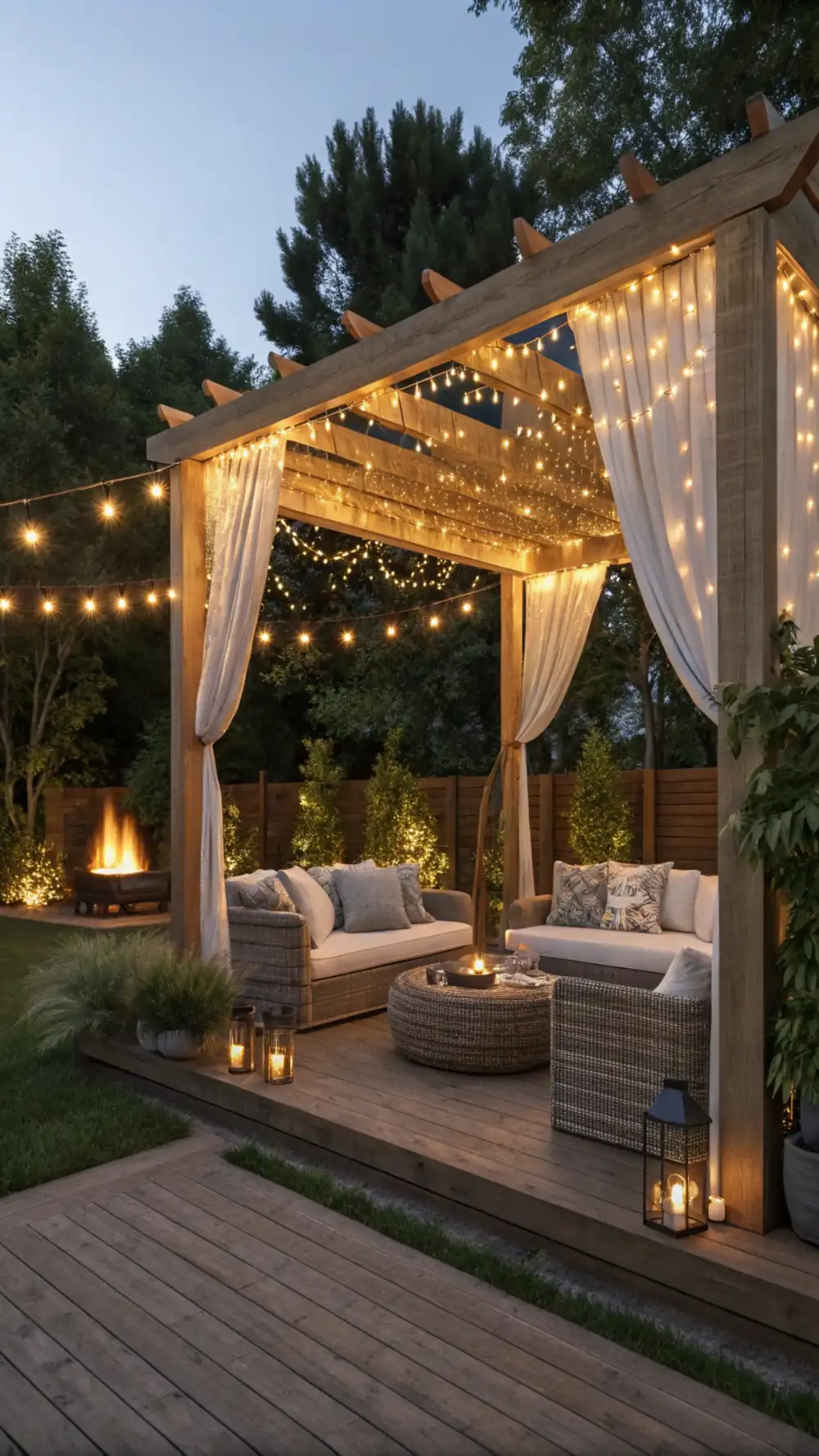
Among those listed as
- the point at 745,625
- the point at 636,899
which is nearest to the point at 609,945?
the point at 636,899

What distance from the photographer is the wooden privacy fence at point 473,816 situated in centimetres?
849

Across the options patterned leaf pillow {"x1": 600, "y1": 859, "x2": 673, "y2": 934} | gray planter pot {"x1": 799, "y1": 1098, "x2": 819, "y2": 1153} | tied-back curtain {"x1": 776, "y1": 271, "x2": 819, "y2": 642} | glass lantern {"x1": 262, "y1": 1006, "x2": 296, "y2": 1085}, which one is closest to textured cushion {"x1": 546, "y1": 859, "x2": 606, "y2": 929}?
patterned leaf pillow {"x1": 600, "y1": 859, "x2": 673, "y2": 934}

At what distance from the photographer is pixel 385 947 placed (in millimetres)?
5820

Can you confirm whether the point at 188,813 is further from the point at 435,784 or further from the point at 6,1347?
the point at 435,784

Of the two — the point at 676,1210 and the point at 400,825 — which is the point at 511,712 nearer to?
the point at 400,825

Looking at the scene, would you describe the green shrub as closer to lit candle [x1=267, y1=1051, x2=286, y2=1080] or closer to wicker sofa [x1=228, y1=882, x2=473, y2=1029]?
wicker sofa [x1=228, y1=882, x2=473, y2=1029]

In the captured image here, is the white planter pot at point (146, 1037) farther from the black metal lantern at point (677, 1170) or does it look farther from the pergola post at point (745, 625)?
the pergola post at point (745, 625)

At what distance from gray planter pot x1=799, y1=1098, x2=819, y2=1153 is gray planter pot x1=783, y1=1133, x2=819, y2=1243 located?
2 cm

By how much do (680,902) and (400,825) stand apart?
4506 mm

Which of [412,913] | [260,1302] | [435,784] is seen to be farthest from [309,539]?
[260,1302]

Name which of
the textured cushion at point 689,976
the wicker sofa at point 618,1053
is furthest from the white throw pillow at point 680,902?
the textured cushion at point 689,976

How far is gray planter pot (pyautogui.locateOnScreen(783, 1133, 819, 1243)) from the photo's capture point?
2867 millimetres

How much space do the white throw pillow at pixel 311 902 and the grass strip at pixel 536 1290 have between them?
5.63 ft

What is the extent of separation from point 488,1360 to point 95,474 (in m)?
11.9
